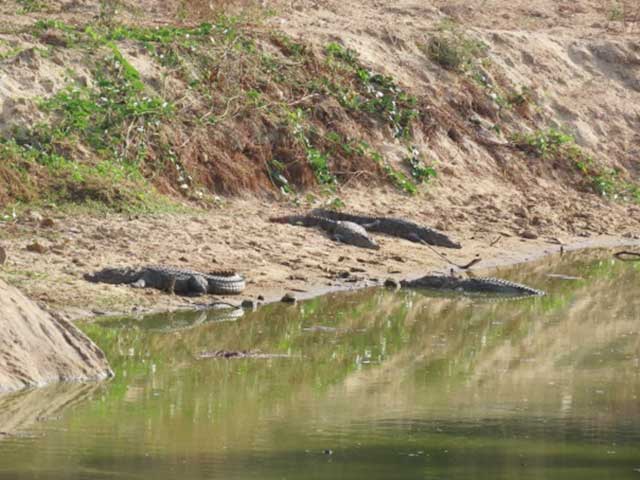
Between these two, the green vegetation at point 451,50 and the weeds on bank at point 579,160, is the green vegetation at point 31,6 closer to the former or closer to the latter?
the green vegetation at point 451,50

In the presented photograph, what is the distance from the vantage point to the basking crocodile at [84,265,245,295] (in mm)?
12734

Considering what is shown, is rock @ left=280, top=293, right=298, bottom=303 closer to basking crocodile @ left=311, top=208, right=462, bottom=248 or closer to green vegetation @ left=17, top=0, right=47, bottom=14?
basking crocodile @ left=311, top=208, right=462, bottom=248

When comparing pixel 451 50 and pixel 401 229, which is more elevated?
pixel 451 50

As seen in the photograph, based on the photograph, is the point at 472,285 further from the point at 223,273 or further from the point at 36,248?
the point at 36,248

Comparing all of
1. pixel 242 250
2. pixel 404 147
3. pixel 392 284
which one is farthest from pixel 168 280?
pixel 404 147

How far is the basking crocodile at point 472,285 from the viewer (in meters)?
14.4

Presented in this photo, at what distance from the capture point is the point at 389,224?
54.1 feet

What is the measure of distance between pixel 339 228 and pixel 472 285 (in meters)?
1.95

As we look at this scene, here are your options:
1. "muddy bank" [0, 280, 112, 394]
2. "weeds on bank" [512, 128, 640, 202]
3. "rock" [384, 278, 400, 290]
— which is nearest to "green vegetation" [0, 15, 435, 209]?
"weeds on bank" [512, 128, 640, 202]

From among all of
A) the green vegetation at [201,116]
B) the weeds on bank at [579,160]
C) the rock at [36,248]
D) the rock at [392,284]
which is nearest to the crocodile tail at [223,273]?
the rock at [36,248]

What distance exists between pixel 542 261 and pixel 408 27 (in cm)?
666

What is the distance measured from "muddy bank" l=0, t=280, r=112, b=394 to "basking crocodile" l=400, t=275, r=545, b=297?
17.3 feet

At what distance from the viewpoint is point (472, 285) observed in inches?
568

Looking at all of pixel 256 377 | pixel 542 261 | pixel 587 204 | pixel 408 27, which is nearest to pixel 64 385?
pixel 256 377
